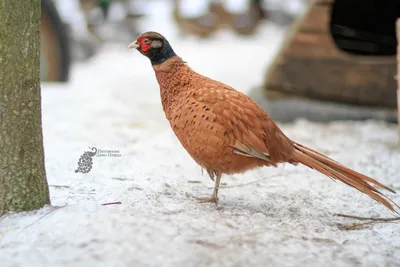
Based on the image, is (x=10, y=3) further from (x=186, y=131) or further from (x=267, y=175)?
(x=267, y=175)

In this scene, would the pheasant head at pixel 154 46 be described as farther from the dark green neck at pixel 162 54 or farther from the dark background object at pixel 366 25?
the dark background object at pixel 366 25

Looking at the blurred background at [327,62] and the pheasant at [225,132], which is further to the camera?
the blurred background at [327,62]

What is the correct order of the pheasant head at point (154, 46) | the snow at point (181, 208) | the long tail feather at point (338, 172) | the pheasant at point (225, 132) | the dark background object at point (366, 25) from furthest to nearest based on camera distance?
the dark background object at point (366, 25) → the pheasant head at point (154, 46) → the pheasant at point (225, 132) → the long tail feather at point (338, 172) → the snow at point (181, 208)

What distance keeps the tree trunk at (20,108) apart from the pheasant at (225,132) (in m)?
0.71

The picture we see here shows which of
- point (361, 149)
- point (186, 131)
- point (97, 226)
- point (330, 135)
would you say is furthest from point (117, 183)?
point (330, 135)

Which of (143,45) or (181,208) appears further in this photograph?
(143,45)

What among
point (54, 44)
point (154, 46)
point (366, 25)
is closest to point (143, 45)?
point (154, 46)

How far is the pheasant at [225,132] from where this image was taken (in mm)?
2635

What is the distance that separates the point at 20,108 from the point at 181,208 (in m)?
0.87

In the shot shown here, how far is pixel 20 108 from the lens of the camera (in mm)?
2270

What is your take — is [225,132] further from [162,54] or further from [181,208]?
[162,54]

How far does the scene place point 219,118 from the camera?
265cm

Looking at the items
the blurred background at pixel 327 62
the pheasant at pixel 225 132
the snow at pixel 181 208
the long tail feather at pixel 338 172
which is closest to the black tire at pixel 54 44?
the blurred background at pixel 327 62

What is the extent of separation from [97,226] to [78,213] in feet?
0.62
